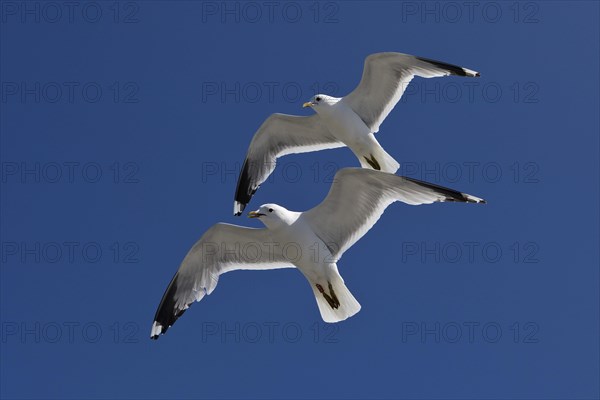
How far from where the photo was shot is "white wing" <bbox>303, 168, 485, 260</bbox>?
7863mm

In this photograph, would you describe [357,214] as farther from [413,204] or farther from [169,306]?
[169,306]

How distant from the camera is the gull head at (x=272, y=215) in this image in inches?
321

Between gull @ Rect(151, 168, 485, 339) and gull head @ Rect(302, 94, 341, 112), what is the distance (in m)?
1.91

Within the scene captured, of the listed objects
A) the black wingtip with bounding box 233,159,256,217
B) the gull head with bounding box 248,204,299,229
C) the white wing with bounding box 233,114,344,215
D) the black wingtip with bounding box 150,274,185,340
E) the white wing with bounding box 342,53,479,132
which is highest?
the white wing with bounding box 342,53,479,132

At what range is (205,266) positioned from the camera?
8.73m

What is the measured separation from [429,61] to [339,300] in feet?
9.48

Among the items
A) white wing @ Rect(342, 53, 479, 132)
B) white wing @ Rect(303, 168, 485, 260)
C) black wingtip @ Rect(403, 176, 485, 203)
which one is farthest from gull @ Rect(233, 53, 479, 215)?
black wingtip @ Rect(403, 176, 485, 203)

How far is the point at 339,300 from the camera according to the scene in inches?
320

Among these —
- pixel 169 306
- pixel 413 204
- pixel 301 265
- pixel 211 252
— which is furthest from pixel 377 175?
pixel 169 306

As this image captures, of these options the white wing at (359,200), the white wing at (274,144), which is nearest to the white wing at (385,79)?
the white wing at (274,144)

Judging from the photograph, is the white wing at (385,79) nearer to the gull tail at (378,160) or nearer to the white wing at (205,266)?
the gull tail at (378,160)

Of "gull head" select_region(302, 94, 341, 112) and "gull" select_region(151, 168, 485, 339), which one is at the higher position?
"gull head" select_region(302, 94, 341, 112)

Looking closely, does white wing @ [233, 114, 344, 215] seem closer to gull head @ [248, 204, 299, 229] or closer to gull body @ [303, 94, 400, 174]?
gull body @ [303, 94, 400, 174]

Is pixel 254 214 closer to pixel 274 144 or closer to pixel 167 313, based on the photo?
pixel 167 313
